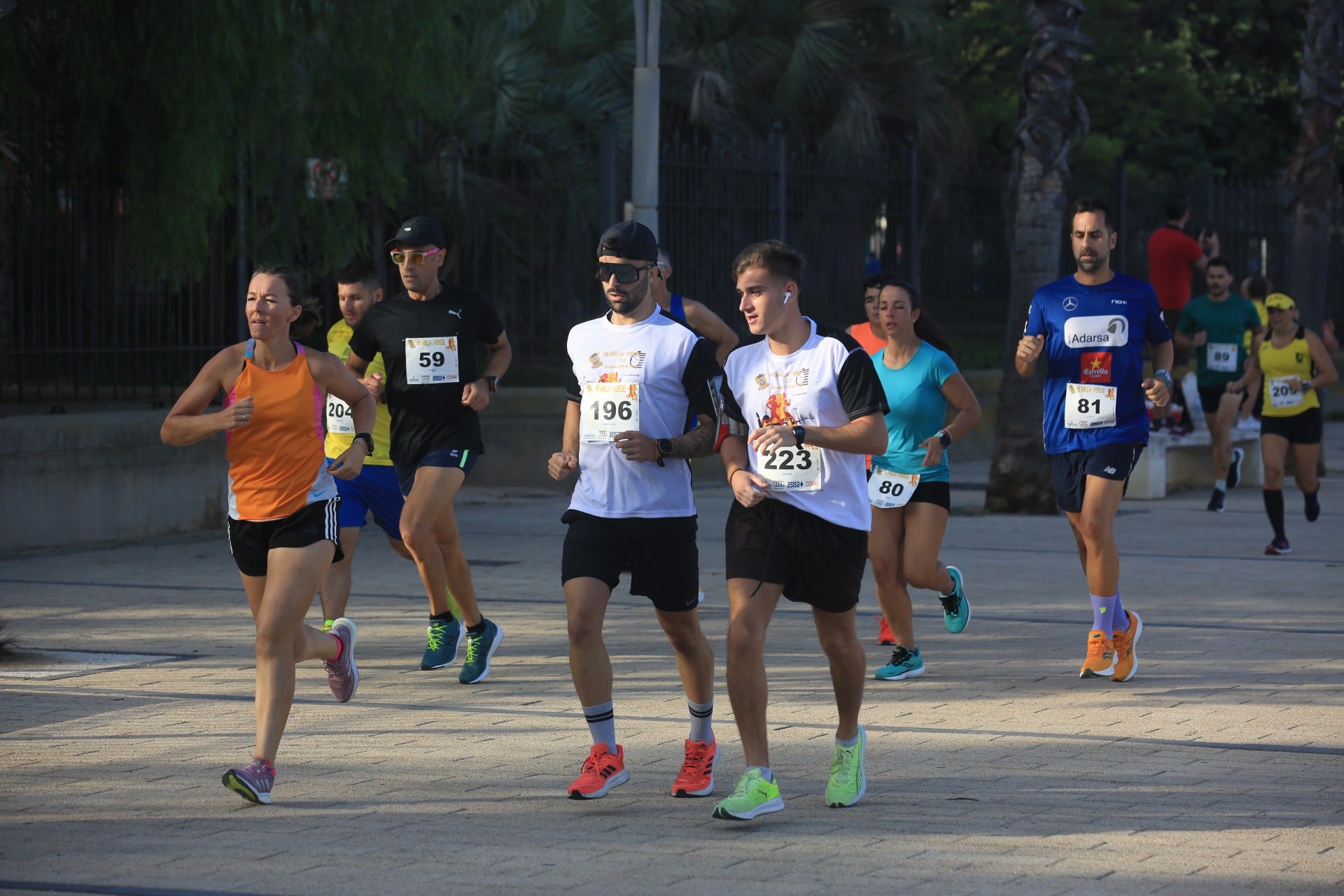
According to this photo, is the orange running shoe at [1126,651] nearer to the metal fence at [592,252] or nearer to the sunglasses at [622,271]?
the sunglasses at [622,271]

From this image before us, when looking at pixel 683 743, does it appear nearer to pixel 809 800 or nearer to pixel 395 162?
pixel 809 800

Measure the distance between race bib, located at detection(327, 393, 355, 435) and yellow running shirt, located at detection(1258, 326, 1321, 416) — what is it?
7.18m

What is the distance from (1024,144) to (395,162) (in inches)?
201

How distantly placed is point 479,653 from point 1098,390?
3050 mm

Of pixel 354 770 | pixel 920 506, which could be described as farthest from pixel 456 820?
pixel 920 506

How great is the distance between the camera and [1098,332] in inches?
339

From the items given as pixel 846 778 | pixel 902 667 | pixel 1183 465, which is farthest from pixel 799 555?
pixel 1183 465

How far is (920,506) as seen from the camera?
856cm

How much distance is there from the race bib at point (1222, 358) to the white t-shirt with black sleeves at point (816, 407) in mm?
10834

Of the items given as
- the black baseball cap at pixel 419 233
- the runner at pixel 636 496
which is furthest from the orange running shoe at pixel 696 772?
the black baseball cap at pixel 419 233

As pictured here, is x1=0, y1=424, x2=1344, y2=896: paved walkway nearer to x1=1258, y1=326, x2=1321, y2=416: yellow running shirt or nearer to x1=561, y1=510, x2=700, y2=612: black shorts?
x1=561, y1=510, x2=700, y2=612: black shorts

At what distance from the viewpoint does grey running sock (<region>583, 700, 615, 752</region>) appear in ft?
20.1

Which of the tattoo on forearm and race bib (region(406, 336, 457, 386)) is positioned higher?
race bib (region(406, 336, 457, 386))

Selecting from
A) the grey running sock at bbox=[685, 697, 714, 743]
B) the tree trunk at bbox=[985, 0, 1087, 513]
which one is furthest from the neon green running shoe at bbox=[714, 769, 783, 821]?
the tree trunk at bbox=[985, 0, 1087, 513]
